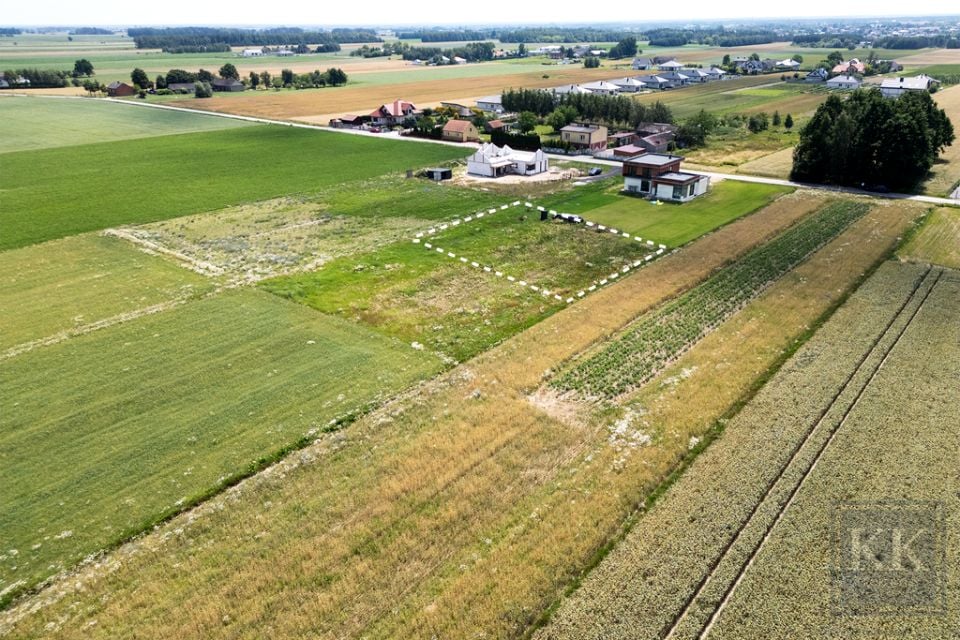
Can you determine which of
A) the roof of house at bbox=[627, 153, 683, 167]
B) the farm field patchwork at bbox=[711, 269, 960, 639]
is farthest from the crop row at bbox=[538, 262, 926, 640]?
the roof of house at bbox=[627, 153, 683, 167]

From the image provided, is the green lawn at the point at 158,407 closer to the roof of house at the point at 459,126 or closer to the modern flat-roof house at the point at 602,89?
the roof of house at the point at 459,126

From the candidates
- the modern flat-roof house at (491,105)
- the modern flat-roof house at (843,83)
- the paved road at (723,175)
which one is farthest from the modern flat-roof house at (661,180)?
the modern flat-roof house at (843,83)

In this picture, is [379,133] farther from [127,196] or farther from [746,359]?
[746,359]

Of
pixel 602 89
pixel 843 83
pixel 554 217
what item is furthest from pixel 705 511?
pixel 843 83

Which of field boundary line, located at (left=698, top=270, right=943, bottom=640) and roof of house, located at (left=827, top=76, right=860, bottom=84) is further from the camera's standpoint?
roof of house, located at (left=827, top=76, right=860, bottom=84)

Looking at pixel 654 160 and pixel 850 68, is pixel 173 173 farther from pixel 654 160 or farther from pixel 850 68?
pixel 850 68

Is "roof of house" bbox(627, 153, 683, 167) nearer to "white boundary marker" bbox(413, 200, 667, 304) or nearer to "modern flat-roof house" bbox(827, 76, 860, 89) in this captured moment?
"white boundary marker" bbox(413, 200, 667, 304)

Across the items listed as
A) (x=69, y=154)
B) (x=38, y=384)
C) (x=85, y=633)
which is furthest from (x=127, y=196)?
(x=85, y=633)
